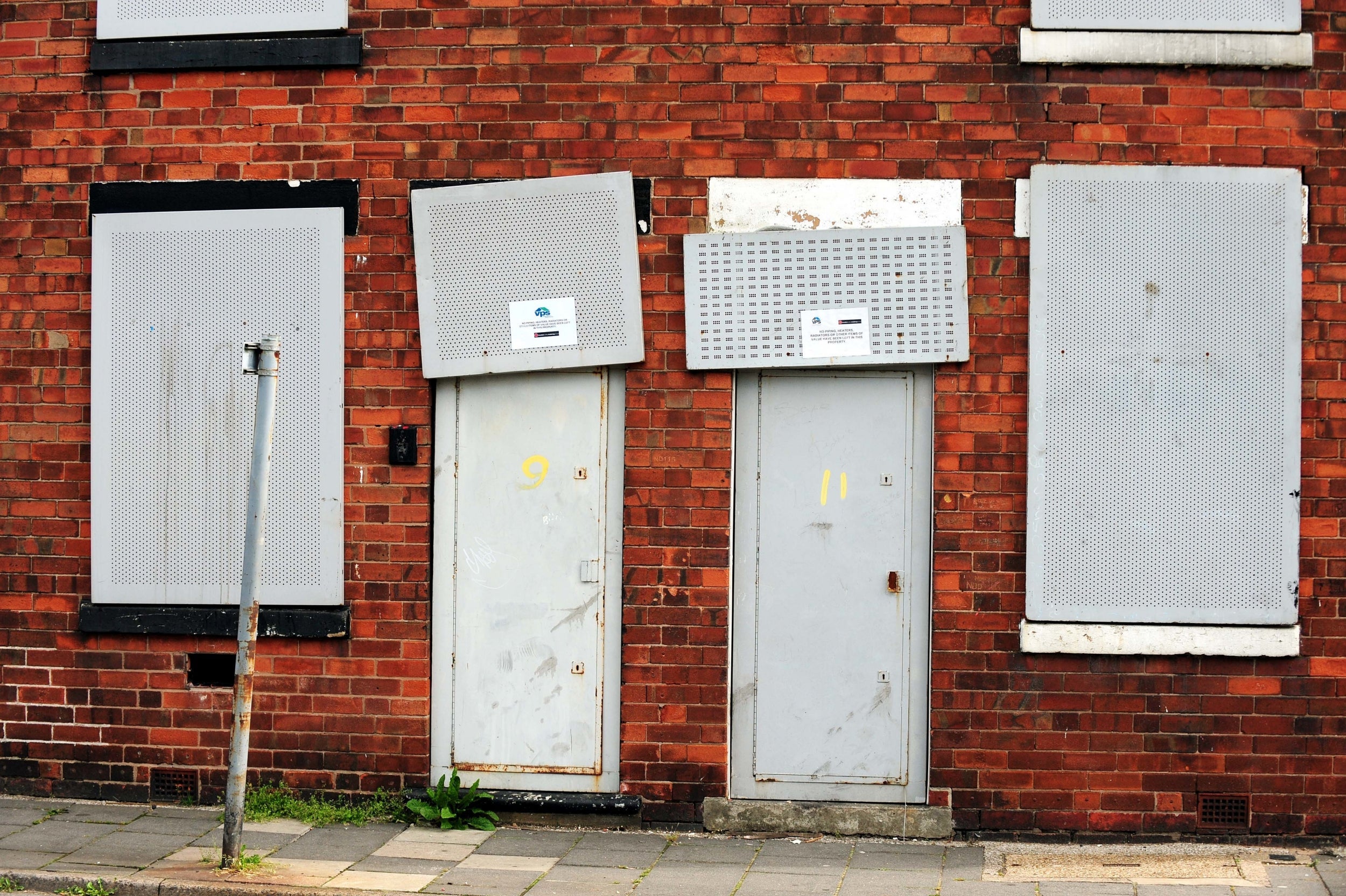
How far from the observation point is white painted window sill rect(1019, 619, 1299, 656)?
641 cm

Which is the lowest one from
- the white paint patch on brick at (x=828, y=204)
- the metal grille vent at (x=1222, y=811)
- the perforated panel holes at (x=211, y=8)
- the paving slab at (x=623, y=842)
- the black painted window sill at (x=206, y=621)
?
the paving slab at (x=623, y=842)

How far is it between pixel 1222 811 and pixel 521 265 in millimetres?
4572

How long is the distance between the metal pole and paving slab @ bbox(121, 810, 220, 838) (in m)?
0.94

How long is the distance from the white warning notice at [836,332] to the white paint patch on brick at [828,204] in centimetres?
44

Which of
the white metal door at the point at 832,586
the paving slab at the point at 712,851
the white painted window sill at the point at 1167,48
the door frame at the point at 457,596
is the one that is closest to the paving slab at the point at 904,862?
the white metal door at the point at 832,586

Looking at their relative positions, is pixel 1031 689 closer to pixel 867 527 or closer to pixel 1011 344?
pixel 867 527

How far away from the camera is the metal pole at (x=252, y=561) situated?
18.3ft

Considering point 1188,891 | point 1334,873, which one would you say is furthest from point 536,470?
point 1334,873

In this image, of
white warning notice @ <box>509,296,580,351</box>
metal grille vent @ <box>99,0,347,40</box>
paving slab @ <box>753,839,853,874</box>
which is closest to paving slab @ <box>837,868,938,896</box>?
paving slab @ <box>753,839,853,874</box>

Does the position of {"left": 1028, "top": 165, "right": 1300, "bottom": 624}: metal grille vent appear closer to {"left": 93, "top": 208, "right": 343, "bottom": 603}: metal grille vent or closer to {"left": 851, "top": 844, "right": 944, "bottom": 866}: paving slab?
{"left": 851, "top": 844, "right": 944, "bottom": 866}: paving slab

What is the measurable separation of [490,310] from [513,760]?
2.40 metres

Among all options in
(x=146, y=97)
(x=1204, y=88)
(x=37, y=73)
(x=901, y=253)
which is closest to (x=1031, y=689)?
(x=901, y=253)

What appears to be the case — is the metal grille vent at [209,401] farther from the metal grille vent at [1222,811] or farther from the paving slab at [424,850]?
the metal grille vent at [1222,811]

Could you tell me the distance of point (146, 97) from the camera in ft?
22.7
